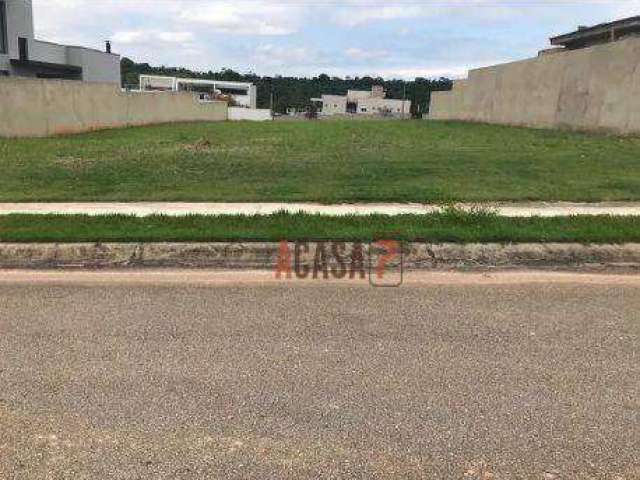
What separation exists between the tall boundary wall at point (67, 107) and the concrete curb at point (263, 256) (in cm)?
1825

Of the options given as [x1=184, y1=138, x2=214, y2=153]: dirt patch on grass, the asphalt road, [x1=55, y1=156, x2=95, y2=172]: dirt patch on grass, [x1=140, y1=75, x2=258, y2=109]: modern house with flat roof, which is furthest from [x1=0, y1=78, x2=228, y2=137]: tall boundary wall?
[x1=140, y1=75, x2=258, y2=109]: modern house with flat roof

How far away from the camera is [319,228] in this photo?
7.16 m

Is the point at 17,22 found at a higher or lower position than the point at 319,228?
higher

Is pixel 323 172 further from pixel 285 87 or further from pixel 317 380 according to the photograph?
pixel 285 87

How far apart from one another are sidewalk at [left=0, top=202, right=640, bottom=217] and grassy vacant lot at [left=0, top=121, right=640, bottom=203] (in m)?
0.35

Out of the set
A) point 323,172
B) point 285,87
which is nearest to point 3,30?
point 323,172

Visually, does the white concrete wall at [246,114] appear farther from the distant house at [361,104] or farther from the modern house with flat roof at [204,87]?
the distant house at [361,104]

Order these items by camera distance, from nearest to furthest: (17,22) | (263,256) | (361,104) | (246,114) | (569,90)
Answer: (263,256), (569,90), (17,22), (246,114), (361,104)

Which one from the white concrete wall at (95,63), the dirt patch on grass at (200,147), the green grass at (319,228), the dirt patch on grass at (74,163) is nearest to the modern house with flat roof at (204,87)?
the white concrete wall at (95,63)

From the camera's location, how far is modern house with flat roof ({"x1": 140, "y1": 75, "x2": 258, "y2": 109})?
10438 centimetres

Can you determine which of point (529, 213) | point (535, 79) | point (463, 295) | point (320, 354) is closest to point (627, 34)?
point (535, 79)

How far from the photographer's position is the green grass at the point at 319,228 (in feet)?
22.4

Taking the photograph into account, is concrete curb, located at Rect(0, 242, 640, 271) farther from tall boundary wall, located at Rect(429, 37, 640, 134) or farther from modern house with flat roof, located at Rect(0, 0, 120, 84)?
modern house with flat roof, located at Rect(0, 0, 120, 84)

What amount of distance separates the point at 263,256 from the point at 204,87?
120498 millimetres
